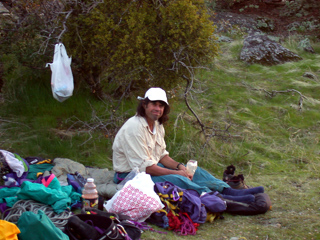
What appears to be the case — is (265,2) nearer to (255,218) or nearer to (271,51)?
(271,51)

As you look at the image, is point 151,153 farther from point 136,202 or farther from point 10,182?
point 10,182

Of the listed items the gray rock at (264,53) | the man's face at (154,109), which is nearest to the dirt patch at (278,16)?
the gray rock at (264,53)

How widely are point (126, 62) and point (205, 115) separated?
2.25 m

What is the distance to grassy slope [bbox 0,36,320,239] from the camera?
4320mm

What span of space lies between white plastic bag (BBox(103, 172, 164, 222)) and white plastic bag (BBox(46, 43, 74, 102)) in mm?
2292

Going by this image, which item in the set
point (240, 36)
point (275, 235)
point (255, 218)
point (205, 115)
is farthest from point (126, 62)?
point (240, 36)

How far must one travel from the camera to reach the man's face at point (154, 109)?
413cm

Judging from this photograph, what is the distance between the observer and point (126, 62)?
5672 mm

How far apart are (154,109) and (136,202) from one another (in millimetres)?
1056

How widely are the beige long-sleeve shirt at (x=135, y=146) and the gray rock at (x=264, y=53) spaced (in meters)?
6.53

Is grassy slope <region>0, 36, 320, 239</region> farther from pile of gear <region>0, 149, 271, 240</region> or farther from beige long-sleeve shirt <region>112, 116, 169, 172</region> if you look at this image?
beige long-sleeve shirt <region>112, 116, 169, 172</region>

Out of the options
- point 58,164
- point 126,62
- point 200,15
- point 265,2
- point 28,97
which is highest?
point 265,2

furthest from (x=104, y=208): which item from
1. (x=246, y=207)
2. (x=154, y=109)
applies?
(x=246, y=207)

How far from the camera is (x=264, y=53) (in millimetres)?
10219
